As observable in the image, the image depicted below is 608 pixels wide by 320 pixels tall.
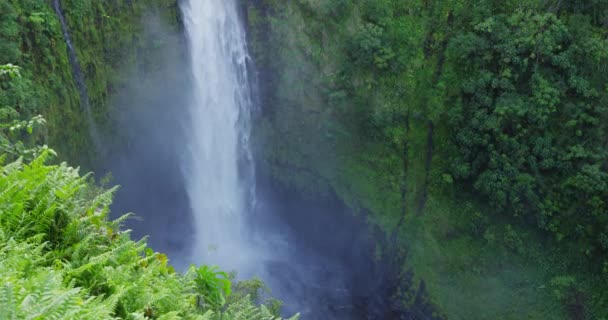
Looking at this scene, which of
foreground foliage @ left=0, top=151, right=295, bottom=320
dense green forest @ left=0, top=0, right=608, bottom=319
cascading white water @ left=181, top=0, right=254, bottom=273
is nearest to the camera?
foreground foliage @ left=0, top=151, right=295, bottom=320

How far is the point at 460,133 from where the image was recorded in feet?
54.9

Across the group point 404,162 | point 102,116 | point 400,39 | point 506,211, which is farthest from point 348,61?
point 102,116

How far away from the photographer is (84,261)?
416 cm

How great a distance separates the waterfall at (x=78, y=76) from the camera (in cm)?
1326

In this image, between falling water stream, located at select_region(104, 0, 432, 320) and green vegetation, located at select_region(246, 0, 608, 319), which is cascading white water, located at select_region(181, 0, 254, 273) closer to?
falling water stream, located at select_region(104, 0, 432, 320)

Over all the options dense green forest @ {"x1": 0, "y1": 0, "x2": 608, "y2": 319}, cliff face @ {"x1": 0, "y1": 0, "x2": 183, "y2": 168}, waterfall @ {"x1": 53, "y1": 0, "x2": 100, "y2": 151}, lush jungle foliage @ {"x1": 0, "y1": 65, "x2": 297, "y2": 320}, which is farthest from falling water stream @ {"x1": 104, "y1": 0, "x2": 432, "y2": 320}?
lush jungle foliage @ {"x1": 0, "y1": 65, "x2": 297, "y2": 320}

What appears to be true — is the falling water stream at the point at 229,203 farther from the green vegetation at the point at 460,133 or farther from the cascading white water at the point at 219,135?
the green vegetation at the point at 460,133

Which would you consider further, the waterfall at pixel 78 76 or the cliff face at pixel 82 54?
the waterfall at pixel 78 76

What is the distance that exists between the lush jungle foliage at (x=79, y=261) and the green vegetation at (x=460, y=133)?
538 inches

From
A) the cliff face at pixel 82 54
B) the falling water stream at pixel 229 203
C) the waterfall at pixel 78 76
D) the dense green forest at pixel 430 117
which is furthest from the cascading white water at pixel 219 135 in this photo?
the waterfall at pixel 78 76

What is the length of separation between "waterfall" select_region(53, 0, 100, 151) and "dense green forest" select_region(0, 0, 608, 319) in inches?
8.3

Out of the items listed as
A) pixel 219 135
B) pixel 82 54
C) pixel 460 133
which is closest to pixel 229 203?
pixel 219 135

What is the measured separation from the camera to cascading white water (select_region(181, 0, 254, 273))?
1762cm

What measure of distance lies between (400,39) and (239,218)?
10095 mm
